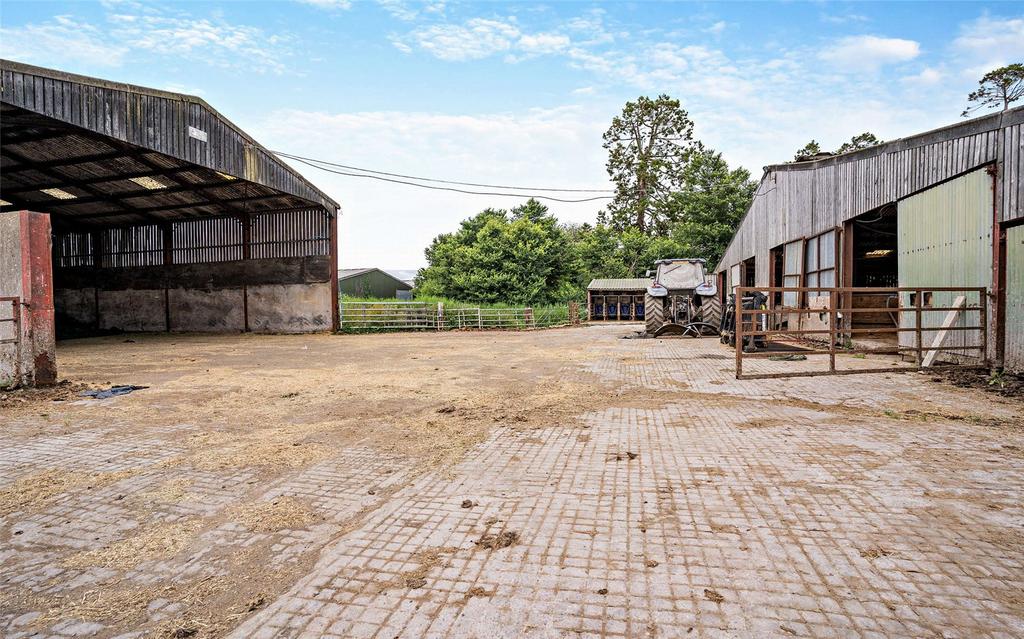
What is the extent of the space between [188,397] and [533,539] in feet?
20.4

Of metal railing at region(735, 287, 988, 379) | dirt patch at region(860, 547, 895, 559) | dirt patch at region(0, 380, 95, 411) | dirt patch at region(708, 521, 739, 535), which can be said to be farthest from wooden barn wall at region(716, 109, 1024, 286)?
dirt patch at region(0, 380, 95, 411)

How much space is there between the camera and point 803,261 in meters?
14.3

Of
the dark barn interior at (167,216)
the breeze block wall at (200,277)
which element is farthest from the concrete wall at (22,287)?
the breeze block wall at (200,277)

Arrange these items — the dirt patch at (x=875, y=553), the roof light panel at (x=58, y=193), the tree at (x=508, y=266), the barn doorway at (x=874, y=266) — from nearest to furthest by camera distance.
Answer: the dirt patch at (x=875, y=553) < the barn doorway at (x=874, y=266) < the roof light panel at (x=58, y=193) < the tree at (x=508, y=266)

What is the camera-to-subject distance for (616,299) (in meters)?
36.4

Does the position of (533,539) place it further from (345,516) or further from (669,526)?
(345,516)

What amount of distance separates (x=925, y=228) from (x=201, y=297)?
24.8 meters

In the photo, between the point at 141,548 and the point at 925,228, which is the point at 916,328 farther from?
the point at 141,548

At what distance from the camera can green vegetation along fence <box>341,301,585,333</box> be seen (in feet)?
72.5

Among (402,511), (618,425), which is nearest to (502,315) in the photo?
(618,425)

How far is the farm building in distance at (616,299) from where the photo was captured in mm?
35656

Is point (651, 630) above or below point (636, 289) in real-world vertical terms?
below

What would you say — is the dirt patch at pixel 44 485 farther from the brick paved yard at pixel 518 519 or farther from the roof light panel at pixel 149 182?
the roof light panel at pixel 149 182

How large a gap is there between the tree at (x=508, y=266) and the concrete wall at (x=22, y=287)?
24.7 m
